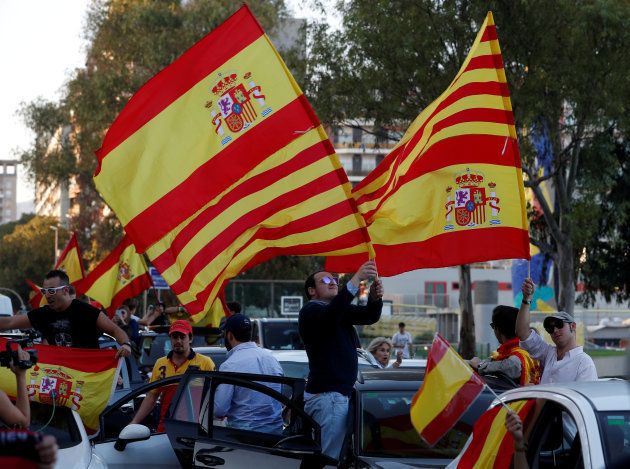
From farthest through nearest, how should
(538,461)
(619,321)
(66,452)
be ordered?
1. (619,321)
2. (66,452)
3. (538,461)

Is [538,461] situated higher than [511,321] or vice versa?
[511,321]

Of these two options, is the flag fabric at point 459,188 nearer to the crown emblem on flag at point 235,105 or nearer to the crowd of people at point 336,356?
the crowd of people at point 336,356

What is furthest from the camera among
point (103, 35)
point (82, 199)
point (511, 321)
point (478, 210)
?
point (82, 199)

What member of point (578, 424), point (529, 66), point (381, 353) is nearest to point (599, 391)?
point (578, 424)

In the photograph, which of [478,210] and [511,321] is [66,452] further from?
[478,210]

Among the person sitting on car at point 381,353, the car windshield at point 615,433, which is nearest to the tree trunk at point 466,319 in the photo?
the person sitting on car at point 381,353

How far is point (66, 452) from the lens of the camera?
24.7ft

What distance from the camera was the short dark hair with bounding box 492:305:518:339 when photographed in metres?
9.13

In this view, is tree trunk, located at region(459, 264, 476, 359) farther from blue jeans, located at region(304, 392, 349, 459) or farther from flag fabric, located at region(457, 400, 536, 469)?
flag fabric, located at region(457, 400, 536, 469)

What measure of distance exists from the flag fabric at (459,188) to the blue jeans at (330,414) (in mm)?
1653

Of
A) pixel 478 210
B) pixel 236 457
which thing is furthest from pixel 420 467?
pixel 478 210

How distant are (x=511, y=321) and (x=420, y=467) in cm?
169

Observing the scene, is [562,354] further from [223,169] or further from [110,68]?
[110,68]

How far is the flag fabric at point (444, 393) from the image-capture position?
21.1 feet
